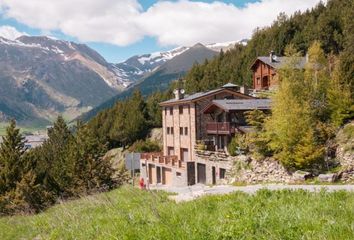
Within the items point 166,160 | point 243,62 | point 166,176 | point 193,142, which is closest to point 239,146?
point 193,142

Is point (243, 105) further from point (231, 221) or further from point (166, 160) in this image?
point (231, 221)

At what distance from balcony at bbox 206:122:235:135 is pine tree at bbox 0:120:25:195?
2422 cm

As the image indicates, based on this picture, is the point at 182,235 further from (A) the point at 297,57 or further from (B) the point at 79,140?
(B) the point at 79,140

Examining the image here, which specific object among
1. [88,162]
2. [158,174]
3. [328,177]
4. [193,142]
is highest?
[193,142]

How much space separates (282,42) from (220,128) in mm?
40429

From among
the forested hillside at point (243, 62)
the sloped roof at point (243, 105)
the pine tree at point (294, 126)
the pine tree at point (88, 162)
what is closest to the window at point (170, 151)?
the pine tree at point (88, 162)

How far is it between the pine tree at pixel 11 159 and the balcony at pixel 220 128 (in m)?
24.2

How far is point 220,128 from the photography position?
4922cm

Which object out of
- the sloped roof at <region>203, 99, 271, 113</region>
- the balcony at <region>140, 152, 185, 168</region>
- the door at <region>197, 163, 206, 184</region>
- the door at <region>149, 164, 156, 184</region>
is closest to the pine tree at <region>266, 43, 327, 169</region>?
the sloped roof at <region>203, 99, 271, 113</region>

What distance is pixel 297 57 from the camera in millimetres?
37344

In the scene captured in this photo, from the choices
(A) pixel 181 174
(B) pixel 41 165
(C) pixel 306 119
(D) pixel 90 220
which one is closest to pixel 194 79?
(B) pixel 41 165

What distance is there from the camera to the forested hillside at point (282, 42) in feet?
229

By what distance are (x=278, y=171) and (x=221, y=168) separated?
38.2 feet

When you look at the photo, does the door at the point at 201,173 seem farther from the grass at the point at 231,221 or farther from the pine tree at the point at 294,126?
the grass at the point at 231,221
